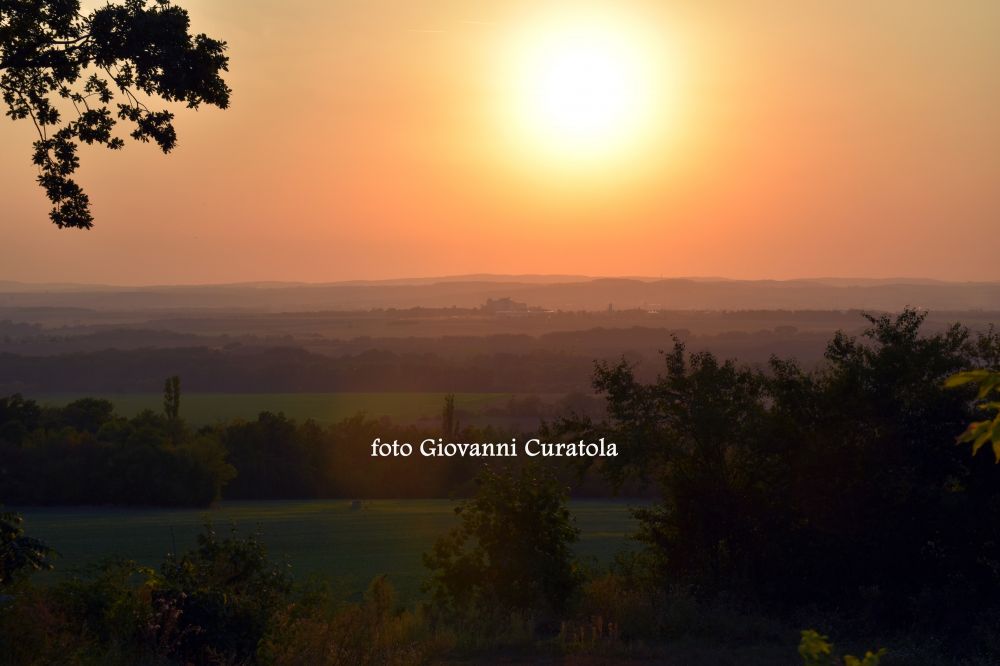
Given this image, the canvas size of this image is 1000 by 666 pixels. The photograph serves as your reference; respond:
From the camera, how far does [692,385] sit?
1652 centimetres

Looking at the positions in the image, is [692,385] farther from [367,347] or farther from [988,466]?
[367,347]

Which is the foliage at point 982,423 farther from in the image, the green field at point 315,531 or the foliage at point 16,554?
the green field at point 315,531

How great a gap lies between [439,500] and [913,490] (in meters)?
47.0

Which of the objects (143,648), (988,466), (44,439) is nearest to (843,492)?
Result: (988,466)

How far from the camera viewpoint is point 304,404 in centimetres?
9888

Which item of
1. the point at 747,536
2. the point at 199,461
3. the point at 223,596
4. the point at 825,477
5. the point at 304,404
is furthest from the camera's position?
the point at 304,404

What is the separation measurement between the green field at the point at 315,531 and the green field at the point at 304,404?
28.6 metres

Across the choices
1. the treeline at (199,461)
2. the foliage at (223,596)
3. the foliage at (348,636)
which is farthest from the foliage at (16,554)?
the treeline at (199,461)

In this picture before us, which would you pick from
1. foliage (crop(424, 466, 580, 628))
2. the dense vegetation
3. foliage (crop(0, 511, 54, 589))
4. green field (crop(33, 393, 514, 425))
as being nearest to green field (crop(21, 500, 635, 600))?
foliage (crop(424, 466, 580, 628))

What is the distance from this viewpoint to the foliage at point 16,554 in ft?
37.1

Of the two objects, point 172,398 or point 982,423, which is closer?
point 982,423

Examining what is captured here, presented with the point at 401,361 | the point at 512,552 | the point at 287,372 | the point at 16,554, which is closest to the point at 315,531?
the point at 512,552

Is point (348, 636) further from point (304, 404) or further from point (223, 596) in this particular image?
point (304, 404)

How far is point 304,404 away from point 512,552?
281 ft
